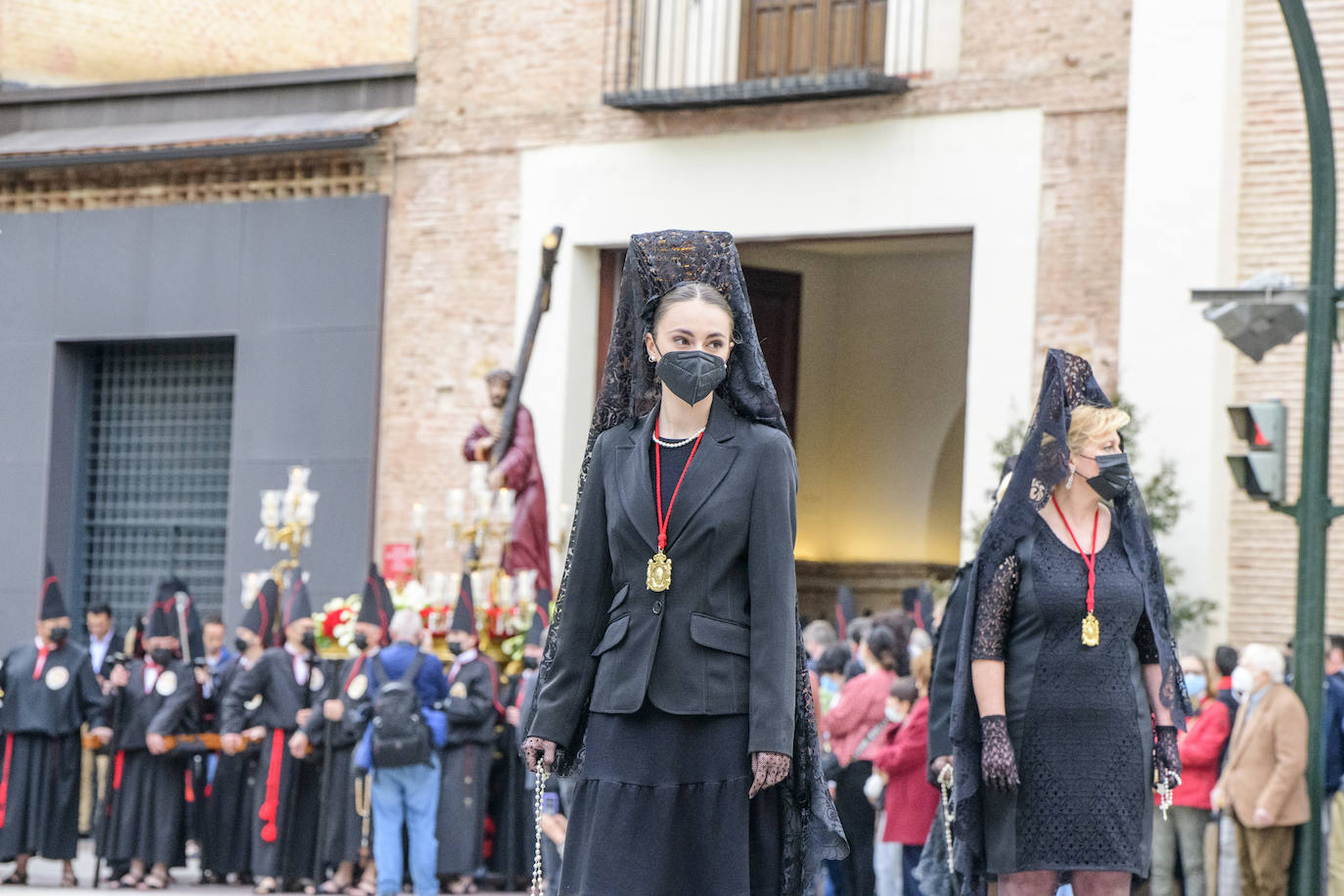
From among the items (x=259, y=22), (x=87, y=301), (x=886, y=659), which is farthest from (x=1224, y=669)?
(x=259, y=22)

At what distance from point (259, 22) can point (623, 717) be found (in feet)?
70.5

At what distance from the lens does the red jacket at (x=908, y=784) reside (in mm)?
10766

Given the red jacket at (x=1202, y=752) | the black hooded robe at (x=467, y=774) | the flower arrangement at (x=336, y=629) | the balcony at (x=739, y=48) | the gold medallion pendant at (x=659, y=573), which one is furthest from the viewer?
the balcony at (x=739, y=48)

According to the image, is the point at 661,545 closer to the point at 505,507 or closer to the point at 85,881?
the point at 505,507

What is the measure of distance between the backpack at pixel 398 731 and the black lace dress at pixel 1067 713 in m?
6.75

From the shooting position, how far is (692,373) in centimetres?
532

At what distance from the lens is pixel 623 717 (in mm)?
5312

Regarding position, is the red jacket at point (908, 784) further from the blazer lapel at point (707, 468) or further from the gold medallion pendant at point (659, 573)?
the gold medallion pendant at point (659, 573)

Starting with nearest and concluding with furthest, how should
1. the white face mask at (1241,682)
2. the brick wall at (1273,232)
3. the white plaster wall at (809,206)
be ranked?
the white face mask at (1241,682) < the brick wall at (1273,232) < the white plaster wall at (809,206)

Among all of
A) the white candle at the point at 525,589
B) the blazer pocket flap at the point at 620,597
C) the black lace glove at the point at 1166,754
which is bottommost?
the black lace glove at the point at 1166,754

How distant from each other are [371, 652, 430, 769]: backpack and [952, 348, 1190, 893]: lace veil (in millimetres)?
6502

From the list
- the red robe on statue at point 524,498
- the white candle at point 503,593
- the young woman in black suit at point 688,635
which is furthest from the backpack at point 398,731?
the young woman in black suit at point 688,635

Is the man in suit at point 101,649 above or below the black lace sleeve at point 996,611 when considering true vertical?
below

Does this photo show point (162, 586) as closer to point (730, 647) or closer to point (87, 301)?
point (87, 301)
